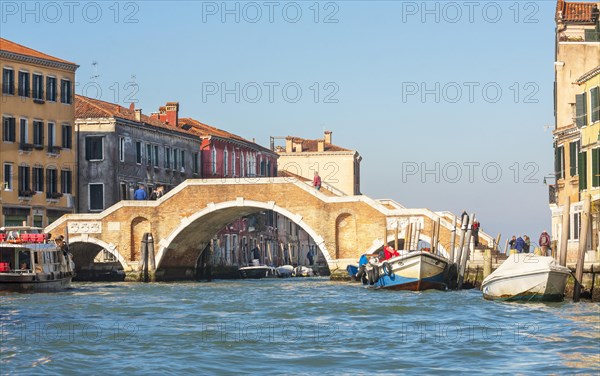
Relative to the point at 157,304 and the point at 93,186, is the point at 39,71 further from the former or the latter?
the point at 157,304

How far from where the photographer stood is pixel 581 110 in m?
28.4

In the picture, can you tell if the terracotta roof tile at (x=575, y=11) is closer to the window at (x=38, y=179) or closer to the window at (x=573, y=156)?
the window at (x=573, y=156)

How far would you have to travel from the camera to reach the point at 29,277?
28.5 metres

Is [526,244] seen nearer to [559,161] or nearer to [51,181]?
[559,161]

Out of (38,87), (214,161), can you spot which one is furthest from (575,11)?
(214,161)

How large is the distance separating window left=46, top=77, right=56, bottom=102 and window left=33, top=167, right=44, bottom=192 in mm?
2026

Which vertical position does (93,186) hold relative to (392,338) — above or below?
above

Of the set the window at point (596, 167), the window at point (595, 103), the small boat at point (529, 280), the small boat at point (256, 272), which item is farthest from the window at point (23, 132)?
the small boat at point (529, 280)

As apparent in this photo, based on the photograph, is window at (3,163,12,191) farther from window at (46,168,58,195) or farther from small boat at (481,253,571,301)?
small boat at (481,253,571,301)

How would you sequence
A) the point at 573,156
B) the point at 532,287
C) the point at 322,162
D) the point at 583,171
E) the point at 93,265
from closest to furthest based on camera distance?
the point at 532,287, the point at 583,171, the point at 573,156, the point at 93,265, the point at 322,162

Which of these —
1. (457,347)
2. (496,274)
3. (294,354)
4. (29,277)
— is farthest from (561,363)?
(29,277)

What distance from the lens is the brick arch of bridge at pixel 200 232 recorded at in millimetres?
36875

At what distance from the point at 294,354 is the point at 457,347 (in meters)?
2.01

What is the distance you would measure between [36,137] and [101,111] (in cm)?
339
